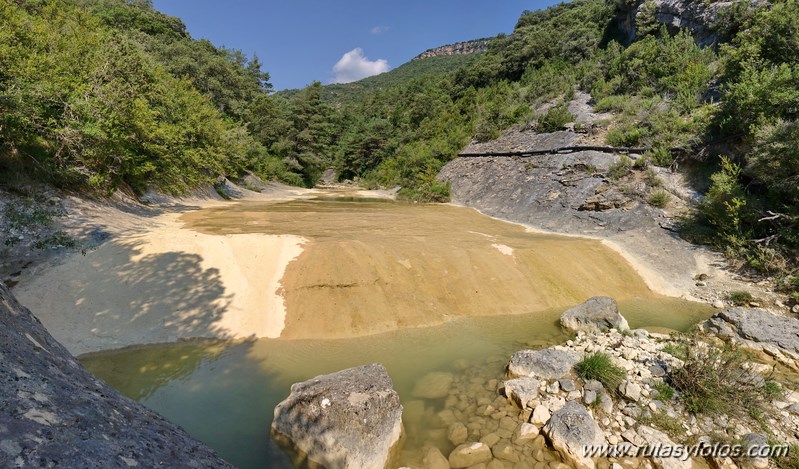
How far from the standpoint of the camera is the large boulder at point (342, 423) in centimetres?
458

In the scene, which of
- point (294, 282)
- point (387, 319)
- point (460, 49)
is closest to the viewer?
point (387, 319)

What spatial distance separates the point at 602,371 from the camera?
614 centimetres

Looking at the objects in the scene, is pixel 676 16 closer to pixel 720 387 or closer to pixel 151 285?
pixel 720 387

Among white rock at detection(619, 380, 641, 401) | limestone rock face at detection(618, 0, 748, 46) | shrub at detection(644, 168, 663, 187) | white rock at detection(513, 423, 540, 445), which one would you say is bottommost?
white rock at detection(513, 423, 540, 445)

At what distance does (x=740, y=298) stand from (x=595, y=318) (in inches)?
218

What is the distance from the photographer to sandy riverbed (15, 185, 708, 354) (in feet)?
27.7

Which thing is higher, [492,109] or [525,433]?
[492,109]

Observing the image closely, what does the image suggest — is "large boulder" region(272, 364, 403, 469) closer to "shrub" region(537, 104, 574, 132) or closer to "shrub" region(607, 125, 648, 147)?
"shrub" region(607, 125, 648, 147)

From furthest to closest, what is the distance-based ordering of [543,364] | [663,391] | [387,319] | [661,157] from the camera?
[661,157] < [387,319] < [543,364] < [663,391]

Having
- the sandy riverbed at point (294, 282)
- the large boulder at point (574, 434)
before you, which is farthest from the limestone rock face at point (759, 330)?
the large boulder at point (574, 434)

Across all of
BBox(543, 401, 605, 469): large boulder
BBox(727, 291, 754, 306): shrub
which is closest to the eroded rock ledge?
BBox(543, 401, 605, 469): large boulder

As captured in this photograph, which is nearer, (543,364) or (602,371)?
(602,371)

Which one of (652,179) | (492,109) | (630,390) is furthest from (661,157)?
(492,109)

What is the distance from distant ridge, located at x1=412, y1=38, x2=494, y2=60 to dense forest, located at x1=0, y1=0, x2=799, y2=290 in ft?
324
